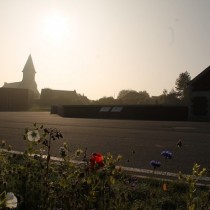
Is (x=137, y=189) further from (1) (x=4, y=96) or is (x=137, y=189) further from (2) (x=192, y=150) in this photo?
(1) (x=4, y=96)

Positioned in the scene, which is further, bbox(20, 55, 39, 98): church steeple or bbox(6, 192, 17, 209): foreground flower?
bbox(20, 55, 39, 98): church steeple

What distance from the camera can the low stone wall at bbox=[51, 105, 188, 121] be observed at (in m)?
37.3

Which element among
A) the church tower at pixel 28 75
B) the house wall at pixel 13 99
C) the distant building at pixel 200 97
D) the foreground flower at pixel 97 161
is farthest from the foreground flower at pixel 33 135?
the church tower at pixel 28 75

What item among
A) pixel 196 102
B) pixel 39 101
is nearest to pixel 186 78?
pixel 39 101

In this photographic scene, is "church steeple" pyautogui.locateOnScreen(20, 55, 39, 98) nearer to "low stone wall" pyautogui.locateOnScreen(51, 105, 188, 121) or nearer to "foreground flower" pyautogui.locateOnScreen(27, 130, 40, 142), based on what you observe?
"low stone wall" pyautogui.locateOnScreen(51, 105, 188, 121)

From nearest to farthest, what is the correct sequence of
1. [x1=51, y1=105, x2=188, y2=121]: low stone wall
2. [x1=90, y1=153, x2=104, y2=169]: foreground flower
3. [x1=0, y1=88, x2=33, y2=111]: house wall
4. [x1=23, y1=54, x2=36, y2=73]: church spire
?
[x1=90, y1=153, x2=104, y2=169]: foreground flower → [x1=51, y1=105, x2=188, y2=121]: low stone wall → [x1=0, y1=88, x2=33, y2=111]: house wall → [x1=23, y1=54, x2=36, y2=73]: church spire

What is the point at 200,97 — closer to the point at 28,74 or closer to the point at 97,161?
the point at 97,161

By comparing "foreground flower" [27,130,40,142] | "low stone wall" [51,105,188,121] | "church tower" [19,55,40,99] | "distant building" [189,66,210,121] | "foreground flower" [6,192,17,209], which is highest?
"church tower" [19,55,40,99]

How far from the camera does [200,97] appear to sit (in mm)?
34781

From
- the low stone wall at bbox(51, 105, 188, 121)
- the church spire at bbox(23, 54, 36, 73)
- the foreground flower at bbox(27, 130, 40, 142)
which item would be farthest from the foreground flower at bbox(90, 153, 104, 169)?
the church spire at bbox(23, 54, 36, 73)

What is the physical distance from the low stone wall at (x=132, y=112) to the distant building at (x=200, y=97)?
212 cm

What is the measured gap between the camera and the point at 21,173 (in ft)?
14.8

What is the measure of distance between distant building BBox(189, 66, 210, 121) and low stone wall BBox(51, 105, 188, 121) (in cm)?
212

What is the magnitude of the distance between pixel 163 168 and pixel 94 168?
13.7 feet
